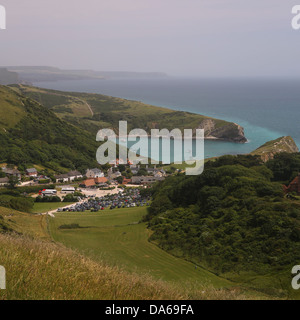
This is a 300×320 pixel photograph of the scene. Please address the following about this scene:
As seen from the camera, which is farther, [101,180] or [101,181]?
[101,180]

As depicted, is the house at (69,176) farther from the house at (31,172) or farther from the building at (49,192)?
the building at (49,192)

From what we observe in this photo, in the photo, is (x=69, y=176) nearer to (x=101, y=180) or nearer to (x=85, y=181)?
(x=85, y=181)

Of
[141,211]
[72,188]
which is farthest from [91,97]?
[141,211]

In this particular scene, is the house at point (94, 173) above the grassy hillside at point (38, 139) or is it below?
below

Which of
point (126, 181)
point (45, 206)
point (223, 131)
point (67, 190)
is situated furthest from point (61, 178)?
point (223, 131)

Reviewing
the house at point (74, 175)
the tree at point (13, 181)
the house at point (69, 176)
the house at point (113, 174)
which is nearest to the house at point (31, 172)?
the house at point (69, 176)

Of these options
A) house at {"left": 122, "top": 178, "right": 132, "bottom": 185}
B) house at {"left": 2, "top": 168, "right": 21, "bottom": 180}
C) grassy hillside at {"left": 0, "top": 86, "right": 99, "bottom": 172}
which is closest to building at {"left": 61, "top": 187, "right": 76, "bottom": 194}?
house at {"left": 2, "top": 168, "right": 21, "bottom": 180}
